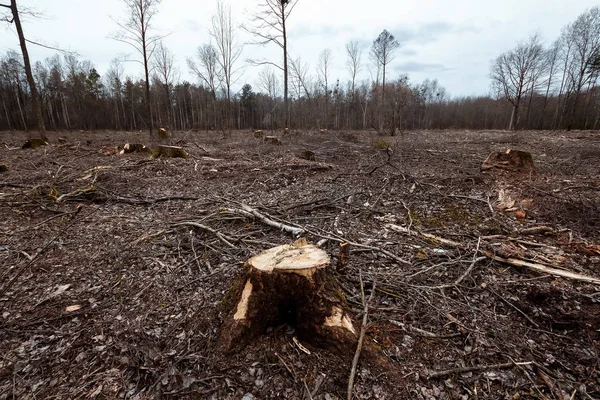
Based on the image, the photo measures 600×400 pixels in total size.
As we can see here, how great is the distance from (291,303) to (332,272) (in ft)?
1.55

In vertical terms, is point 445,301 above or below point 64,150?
below

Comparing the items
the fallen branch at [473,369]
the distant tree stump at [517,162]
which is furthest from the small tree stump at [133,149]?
the distant tree stump at [517,162]

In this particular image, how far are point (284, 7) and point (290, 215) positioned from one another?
18796mm

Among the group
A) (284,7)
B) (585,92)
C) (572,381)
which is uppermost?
(284,7)

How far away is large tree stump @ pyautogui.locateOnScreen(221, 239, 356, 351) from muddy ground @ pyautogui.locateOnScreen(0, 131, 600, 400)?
10 centimetres

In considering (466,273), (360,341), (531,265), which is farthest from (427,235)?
(360,341)

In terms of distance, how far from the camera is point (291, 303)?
2199mm

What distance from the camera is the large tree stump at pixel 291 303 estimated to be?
2070 mm

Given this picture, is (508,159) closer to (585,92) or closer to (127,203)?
(127,203)

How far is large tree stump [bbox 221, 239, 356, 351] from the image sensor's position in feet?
6.79

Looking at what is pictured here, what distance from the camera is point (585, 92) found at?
113 ft

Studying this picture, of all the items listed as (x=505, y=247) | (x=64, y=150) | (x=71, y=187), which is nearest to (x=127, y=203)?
(x=71, y=187)

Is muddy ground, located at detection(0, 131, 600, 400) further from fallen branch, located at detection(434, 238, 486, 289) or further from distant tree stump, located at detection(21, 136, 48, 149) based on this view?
distant tree stump, located at detection(21, 136, 48, 149)

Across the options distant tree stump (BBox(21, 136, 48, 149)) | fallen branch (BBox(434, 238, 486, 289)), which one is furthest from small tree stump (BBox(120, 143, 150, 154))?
fallen branch (BBox(434, 238, 486, 289))
